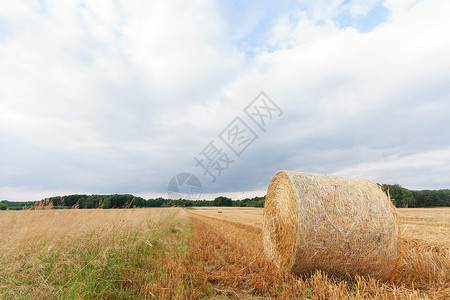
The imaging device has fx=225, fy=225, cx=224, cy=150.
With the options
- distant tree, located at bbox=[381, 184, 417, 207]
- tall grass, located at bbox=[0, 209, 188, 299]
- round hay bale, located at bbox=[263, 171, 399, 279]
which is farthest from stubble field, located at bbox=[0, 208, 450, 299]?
distant tree, located at bbox=[381, 184, 417, 207]

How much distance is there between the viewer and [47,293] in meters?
2.97

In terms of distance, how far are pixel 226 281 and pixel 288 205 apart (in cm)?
220

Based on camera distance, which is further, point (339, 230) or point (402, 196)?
point (402, 196)

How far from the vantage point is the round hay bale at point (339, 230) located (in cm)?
447

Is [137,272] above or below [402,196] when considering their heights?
below

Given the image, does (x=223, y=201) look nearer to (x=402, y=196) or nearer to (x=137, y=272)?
(x=402, y=196)

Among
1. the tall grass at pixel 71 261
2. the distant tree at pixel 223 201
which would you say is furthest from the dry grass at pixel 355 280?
the distant tree at pixel 223 201

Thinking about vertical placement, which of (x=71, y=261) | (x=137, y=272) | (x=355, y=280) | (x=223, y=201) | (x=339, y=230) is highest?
(x=223, y=201)

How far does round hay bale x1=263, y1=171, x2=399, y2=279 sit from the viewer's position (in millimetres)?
4473

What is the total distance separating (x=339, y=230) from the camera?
450 centimetres

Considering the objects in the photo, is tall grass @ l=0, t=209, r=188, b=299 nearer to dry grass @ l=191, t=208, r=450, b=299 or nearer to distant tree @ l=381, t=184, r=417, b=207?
dry grass @ l=191, t=208, r=450, b=299

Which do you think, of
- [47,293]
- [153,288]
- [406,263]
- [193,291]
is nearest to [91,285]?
[47,293]

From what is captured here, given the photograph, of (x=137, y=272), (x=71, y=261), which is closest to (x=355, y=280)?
(x=137, y=272)

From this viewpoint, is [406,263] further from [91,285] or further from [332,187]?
[91,285]
